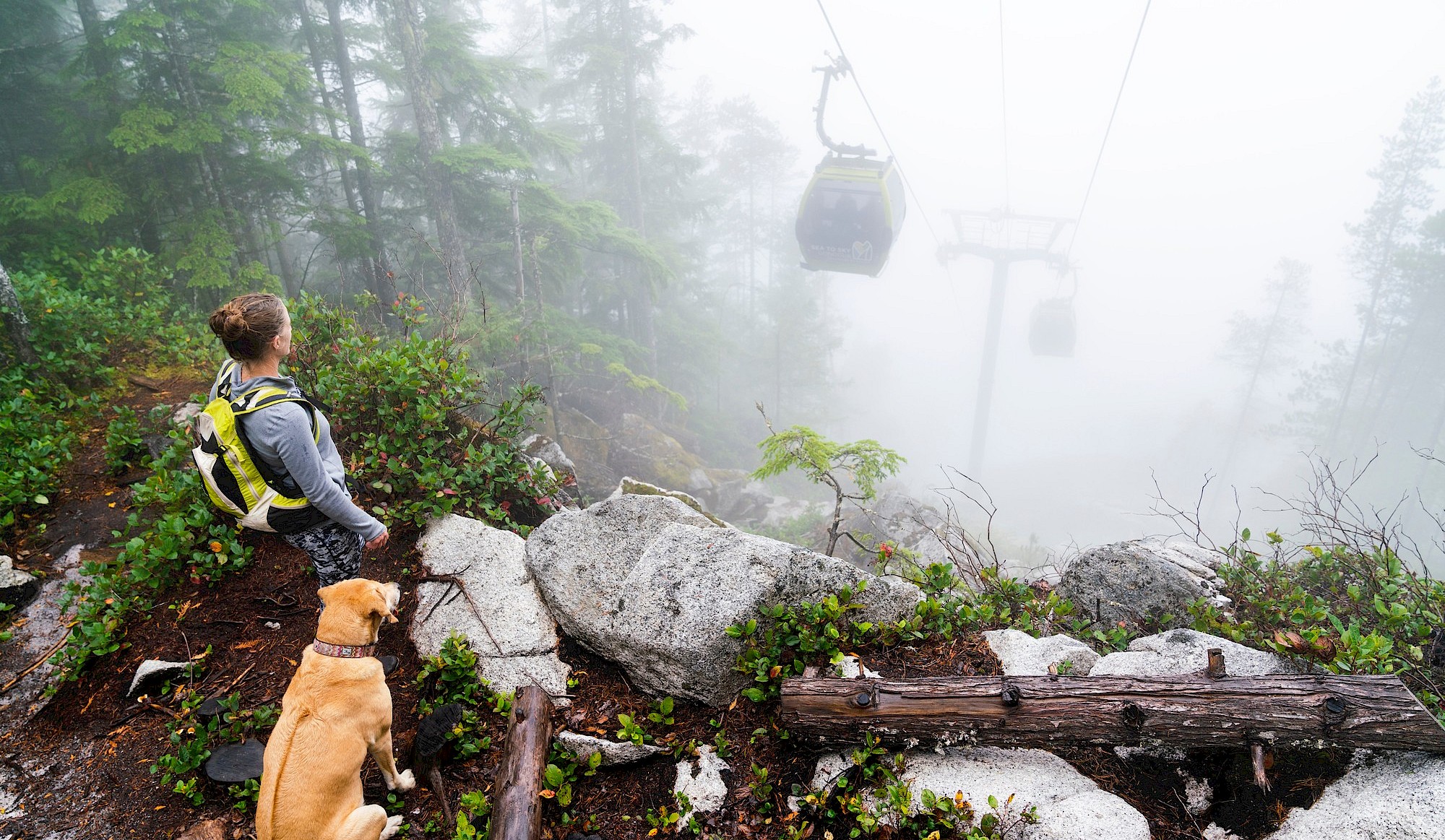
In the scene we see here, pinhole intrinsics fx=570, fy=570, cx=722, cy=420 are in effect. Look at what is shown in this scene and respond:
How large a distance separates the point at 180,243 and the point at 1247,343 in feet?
181

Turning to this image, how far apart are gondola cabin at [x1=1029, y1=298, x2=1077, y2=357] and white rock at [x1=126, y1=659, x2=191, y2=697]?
29.6 m

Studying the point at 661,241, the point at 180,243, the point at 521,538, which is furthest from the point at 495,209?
the point at 521,538

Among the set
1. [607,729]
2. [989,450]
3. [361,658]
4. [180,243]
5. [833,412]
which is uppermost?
[180,243]

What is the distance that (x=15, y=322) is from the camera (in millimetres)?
6176

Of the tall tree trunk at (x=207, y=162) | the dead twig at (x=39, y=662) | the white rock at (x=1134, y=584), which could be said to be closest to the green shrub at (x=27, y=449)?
the dead twig at (x=39, y=662)

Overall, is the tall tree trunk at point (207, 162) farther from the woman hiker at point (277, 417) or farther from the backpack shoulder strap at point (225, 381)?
the woman hiker at point (277, 417)

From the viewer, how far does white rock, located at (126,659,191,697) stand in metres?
3.49

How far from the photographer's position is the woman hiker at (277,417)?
2.65 m

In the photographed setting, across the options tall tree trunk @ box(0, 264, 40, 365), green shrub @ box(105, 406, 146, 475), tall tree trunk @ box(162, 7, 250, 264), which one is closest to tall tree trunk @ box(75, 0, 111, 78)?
tall tree trunk @ box(162, 7, 250, 264)

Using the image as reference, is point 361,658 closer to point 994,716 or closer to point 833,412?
point 994,716

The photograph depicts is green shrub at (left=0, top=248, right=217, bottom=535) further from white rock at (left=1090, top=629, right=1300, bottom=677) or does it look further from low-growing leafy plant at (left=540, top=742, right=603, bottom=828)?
white rock at (left=1090, top=629, right=1300, bottom=677)

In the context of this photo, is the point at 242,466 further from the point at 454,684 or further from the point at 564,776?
the point at 564,776

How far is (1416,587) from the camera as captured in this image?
418cm

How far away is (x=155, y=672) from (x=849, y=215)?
1336 centimetres
